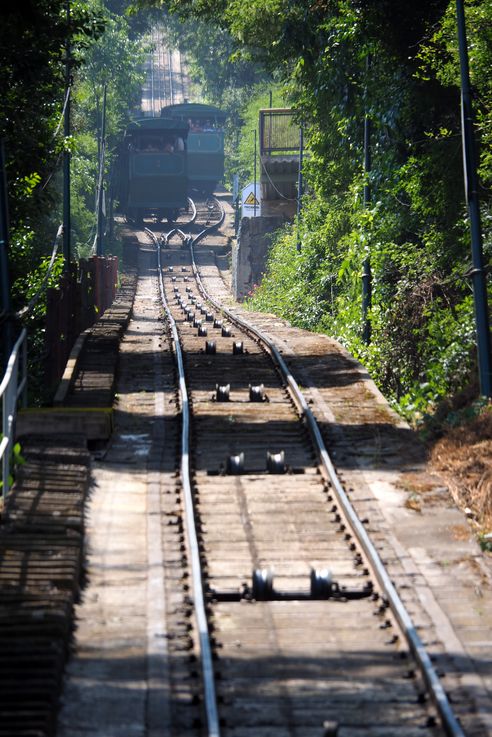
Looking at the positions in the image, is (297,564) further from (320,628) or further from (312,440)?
(312,440)

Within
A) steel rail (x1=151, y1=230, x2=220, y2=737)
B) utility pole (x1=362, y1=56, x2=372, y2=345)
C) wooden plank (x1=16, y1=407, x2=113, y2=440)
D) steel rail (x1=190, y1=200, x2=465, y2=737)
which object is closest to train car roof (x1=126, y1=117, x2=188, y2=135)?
utility pole (x1=362, y1=56, x2=372, y2=345)

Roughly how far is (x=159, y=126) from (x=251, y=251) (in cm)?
2333

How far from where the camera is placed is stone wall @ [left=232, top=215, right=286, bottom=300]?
53.7 metres

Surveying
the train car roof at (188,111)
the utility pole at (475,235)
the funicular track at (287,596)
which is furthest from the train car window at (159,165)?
the utility pole at (475,235)

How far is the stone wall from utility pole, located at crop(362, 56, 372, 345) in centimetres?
2690

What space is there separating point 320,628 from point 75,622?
1819mm

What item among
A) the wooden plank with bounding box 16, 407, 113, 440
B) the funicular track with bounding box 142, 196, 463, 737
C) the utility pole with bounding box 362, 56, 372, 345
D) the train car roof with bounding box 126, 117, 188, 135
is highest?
the train car roof with bounding box 126, 117, 188, 135

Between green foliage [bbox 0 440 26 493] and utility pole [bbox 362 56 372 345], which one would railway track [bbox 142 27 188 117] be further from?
green foliage [bbox 0 440 26 493]

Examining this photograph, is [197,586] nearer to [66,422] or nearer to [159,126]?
[66,422]

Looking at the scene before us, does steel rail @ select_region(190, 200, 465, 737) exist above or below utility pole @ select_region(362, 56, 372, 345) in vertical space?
below

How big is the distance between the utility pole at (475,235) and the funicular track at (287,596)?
2184mm

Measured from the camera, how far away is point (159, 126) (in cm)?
7550

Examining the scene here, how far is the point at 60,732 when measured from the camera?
23.9 ft

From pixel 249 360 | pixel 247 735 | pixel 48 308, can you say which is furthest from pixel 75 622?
pixel 249 360
